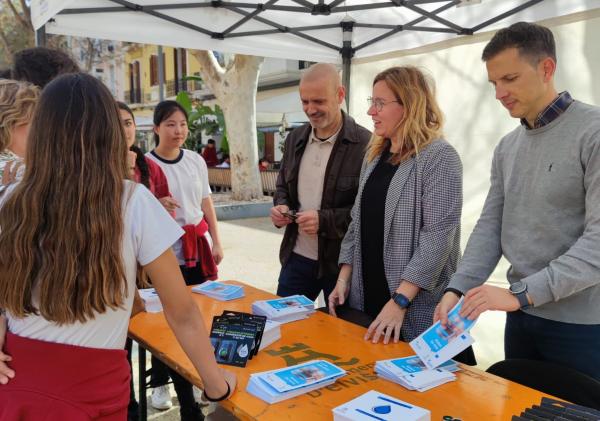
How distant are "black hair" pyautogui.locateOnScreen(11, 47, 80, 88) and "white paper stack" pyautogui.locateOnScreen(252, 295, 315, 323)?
1.27 meters

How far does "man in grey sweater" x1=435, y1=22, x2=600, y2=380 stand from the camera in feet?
5.11

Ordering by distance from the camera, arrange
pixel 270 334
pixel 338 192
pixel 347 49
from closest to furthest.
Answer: pixel 270 334
pixel 338 192
pixel 347 49

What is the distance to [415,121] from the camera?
216cm

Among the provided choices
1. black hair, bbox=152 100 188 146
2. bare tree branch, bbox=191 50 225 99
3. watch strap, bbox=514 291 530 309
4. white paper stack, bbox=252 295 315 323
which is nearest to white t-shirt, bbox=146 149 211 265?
black hair, bbox=152 100 188 146

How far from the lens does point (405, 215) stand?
7.00ft

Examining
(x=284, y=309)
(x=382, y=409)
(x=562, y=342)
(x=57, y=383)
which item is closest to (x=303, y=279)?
(x=284, y=309)

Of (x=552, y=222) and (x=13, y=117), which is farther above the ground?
(x=13, y=117)

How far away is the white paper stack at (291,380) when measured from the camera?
4.84 feet

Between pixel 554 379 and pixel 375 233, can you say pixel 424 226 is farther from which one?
pixel 554 379

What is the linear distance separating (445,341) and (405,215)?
25.6 inches

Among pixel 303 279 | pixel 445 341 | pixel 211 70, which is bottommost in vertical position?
pixel 303 279

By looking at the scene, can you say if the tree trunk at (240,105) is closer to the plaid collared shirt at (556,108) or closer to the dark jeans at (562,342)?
the plaid collared shirt at (556,108)

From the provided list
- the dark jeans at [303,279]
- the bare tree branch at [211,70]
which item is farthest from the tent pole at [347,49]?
the bare tree branch at [211,70]

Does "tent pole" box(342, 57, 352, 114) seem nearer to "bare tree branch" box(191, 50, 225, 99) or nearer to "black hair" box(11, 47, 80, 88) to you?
"black hair" box(11, 47, 80, 88)
